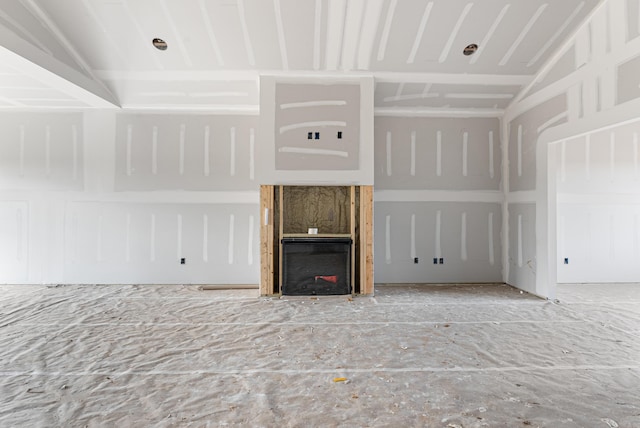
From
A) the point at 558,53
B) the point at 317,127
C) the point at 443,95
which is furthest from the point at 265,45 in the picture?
the point at 558,53

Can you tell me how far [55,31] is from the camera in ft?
14.3

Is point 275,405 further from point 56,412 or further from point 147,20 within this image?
point 147,20

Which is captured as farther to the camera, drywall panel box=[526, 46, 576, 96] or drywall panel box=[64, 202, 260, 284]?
drywall panel box=[64, 202, 260, 284]

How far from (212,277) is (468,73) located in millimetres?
5457

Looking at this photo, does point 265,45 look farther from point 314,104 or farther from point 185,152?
point 185,152

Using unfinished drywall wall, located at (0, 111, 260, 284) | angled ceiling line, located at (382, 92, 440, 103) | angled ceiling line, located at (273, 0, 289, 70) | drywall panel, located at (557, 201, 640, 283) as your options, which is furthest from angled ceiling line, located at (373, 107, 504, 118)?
unfinished drywall wall, located at (0, 111, 260, 284)

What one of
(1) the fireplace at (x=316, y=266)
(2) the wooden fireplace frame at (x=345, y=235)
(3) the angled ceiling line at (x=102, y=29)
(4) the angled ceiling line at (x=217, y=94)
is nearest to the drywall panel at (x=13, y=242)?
(3) the angled ceiling line at (x=102, y=29)

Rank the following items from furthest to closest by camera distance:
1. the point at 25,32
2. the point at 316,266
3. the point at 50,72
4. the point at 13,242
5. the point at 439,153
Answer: the point at 439,153 < the point at 13,242 < the point at 316,266 < the point at 50,72 < the point at 25,32

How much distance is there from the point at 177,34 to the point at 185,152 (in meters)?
2.06

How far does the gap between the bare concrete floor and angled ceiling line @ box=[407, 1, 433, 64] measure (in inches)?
141

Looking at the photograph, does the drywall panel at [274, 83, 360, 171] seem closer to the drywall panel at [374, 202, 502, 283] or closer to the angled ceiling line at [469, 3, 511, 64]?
the drywall panel at [374, 202, 502, 283]

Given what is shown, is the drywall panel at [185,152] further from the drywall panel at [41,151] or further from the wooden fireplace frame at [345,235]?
the wooden fireplace frame at [345,235]

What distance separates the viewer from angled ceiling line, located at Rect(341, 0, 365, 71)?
13.5 ft

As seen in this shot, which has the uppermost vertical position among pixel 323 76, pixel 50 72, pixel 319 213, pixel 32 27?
pixel 32 27
